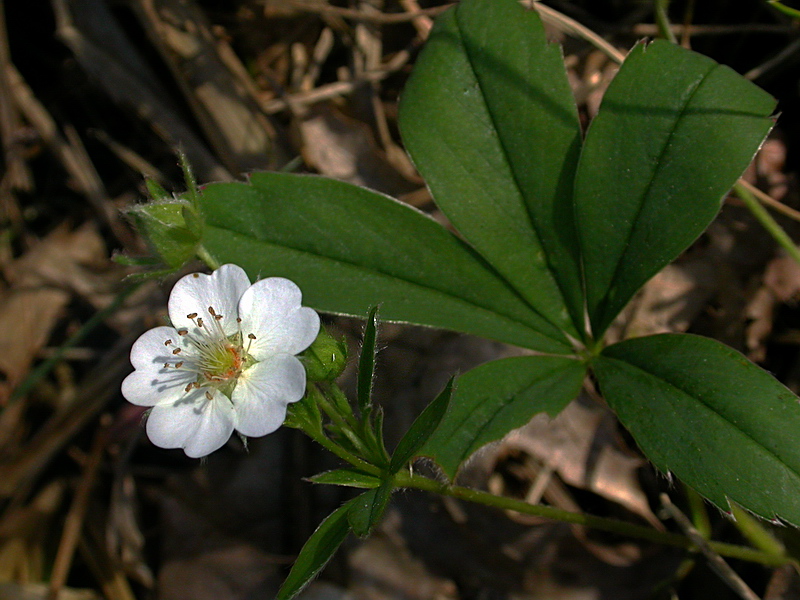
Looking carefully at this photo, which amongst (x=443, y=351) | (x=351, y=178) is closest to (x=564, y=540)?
(x=443, y=351)

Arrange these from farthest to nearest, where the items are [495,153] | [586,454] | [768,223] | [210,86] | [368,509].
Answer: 1. [210,86]
2. [586,454]
3. [768,223]
4. [495,153]
5. [368,509]

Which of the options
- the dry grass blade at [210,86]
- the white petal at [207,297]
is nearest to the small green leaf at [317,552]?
the white petal at [207,297]

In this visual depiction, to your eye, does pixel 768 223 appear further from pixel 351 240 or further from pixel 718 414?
pixel 351 240

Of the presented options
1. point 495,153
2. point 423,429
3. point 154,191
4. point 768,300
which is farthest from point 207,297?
point 768,300

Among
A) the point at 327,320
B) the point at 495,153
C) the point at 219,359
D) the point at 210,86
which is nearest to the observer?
the point at 219,359

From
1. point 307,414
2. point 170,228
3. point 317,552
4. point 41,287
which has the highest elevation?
point 170,228

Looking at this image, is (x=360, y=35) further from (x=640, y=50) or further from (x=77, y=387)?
(x=77, y=387)

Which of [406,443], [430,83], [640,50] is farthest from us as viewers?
→ [430,83]

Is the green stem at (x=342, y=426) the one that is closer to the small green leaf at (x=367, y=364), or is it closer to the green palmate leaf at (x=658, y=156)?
the small green leaf at (x=367, y=364)
